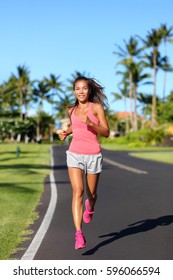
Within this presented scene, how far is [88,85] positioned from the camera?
7.06 meters

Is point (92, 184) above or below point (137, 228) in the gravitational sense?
above

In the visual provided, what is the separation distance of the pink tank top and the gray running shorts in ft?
0.16

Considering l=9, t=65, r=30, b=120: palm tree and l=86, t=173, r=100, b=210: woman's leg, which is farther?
l=9, t=65, r=30, b=120: palm tree

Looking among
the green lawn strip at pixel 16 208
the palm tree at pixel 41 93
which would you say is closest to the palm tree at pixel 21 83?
the palm tree at pixel 41 93

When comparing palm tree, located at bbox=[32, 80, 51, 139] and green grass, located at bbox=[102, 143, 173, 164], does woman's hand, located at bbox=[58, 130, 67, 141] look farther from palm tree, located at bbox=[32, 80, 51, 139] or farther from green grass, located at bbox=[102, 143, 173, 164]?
palm tree, located at bbox=[32, 80, 51, 139]

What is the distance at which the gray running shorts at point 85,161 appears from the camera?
703 centimetres

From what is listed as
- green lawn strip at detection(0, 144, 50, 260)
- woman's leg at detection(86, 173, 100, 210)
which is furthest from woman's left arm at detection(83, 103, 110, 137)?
green lawn strip at detection(0, 144, 50, 260)

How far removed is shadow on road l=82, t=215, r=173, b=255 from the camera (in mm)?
7593

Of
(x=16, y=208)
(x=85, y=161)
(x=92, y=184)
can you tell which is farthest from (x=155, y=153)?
(x=85, y=161)

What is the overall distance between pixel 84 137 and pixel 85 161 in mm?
295

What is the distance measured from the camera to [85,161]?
7.04 meters

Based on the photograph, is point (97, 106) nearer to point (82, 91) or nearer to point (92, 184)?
point (82, 91)

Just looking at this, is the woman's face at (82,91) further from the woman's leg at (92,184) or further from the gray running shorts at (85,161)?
the woman's leg at (92,184)
